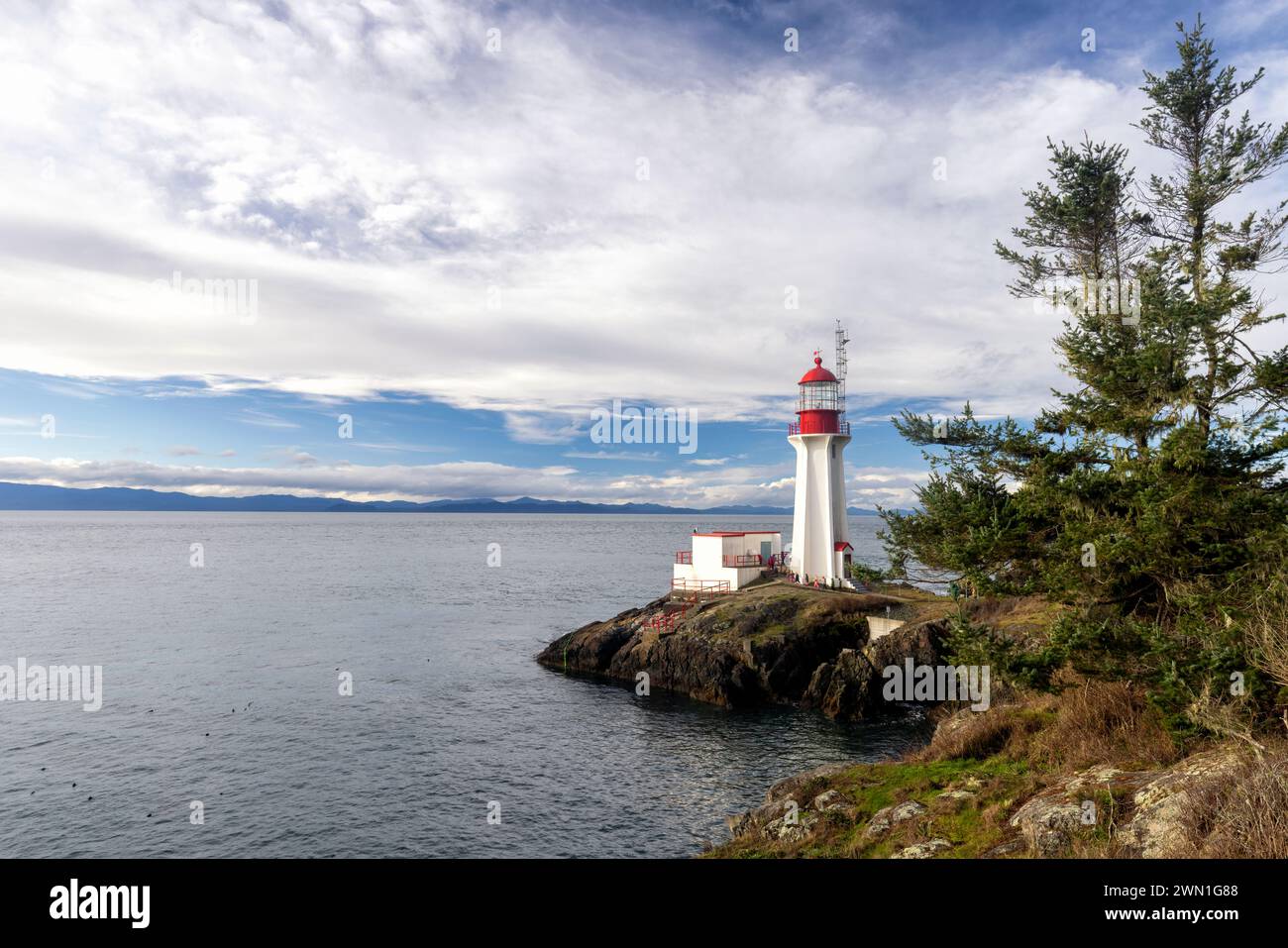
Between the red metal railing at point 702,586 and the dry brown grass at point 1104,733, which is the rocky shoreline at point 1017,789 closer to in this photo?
the dry brown grass at point 1104,733

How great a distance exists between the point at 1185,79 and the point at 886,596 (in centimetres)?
3084

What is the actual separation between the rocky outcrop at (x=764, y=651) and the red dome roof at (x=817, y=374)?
14.8m

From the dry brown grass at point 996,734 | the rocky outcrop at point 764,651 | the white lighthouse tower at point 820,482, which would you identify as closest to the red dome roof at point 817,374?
the white lighthouse tower at point 820,482

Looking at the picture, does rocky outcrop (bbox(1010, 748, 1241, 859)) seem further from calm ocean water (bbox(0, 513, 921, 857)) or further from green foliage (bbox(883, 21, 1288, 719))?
calm ocean water (bbox(0, 513, 921, 857))

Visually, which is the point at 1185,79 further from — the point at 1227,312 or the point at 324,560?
the point at 324,560

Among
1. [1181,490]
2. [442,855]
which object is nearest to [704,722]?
[442,855]

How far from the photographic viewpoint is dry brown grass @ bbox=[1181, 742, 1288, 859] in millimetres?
7992

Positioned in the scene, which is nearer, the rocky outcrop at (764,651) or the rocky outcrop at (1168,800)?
the rocky outcrop at (1168,800)

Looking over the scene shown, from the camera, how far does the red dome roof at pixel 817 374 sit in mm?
50031

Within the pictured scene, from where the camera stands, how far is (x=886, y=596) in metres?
43.5

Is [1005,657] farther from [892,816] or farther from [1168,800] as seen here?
[1168,800]

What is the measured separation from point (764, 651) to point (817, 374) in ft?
70.2

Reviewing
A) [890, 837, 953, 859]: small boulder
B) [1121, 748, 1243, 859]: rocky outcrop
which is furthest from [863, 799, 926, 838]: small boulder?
[1121, 748, 1243, 859]: rocky outcrop
